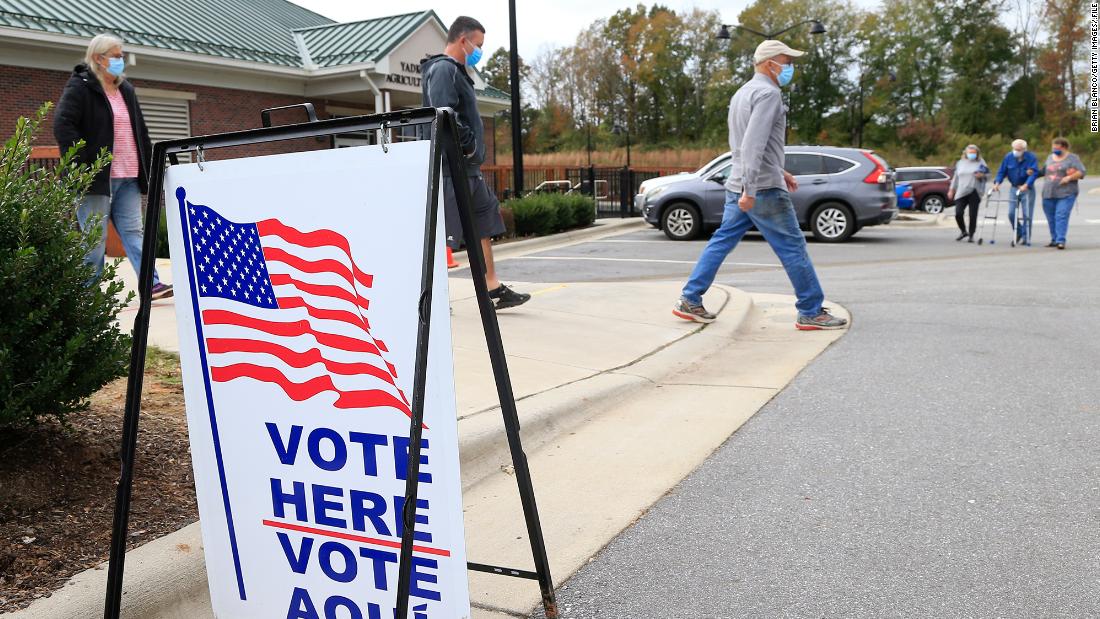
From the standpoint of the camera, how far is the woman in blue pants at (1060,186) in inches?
549

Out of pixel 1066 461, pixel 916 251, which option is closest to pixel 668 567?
pixel 1066 461

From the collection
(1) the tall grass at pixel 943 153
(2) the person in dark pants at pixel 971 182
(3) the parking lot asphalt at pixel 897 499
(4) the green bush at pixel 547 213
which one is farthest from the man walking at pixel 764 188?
(1) the tall grass at pixel 943 153

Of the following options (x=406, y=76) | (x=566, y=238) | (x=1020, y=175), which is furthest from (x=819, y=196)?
(x=406, y=76)

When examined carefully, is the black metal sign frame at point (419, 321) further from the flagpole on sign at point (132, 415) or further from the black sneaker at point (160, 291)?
the black sneaker at point (160, 291)

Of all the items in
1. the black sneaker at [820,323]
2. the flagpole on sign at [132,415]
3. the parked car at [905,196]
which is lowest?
the parked car at [905,196]

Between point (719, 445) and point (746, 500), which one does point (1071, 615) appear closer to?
point (746, 500)

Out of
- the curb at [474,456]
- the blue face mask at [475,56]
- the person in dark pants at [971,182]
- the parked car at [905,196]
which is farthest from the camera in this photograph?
the parked car at [905,196]

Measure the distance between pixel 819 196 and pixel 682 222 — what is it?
92.9 inches

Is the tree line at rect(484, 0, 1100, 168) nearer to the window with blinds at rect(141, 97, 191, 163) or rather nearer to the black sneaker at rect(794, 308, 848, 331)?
the window with blinds at rect(141, 97, 191, 163)

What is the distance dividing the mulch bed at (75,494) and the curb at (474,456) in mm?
86

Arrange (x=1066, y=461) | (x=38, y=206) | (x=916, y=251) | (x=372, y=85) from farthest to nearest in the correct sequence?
(x=372, y=85), (x=916, y=251), (x=1066, y=461), (x=38, y=206)

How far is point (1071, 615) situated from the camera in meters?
2.64

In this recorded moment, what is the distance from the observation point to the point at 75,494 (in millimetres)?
3164

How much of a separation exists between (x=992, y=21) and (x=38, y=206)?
8478cm
